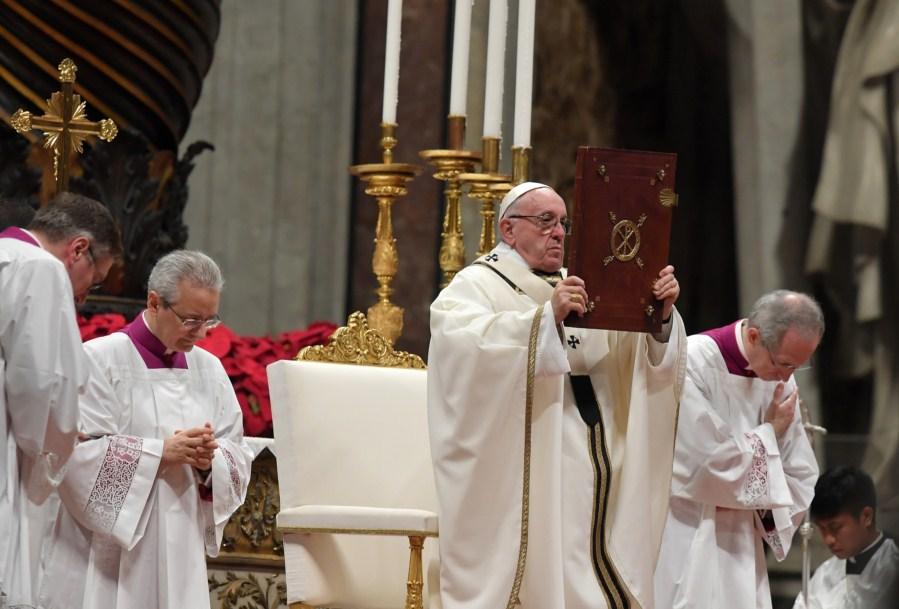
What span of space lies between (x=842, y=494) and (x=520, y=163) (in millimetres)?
2331

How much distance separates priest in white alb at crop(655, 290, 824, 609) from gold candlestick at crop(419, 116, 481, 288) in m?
0.89

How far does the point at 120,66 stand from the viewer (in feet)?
26.0

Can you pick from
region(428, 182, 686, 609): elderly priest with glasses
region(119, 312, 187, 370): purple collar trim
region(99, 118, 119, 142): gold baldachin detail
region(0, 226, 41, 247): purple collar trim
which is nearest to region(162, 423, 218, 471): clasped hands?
region(119, 312, 187, 370): purple collar trim

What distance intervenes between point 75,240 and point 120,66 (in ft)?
7.99

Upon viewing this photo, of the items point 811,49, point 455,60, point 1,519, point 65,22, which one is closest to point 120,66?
point 65,22

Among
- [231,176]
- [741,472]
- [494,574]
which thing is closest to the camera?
[494,574]

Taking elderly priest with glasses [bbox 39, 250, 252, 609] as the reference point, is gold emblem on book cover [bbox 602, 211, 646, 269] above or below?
above

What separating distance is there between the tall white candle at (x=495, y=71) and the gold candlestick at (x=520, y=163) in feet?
0.40

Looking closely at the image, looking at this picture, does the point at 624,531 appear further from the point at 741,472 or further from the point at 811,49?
the point at 811,49

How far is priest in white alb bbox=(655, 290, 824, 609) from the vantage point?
6.68 m

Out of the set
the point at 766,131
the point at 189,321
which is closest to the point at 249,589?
the point at 189,321

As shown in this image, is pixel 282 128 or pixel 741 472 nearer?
pixel 741 472

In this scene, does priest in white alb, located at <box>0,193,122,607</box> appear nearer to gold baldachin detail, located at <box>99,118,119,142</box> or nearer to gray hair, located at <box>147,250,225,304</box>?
gray hair, located at <box>147,250,225,304</box>

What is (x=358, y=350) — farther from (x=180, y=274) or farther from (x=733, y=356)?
(x=733, y=356)
